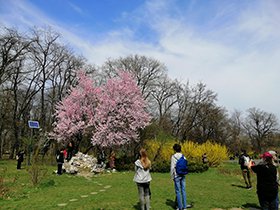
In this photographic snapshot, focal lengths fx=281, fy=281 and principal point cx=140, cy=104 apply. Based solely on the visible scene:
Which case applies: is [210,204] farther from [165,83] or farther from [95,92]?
[165,83]

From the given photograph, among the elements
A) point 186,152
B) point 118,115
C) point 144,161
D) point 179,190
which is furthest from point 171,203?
point 186,152

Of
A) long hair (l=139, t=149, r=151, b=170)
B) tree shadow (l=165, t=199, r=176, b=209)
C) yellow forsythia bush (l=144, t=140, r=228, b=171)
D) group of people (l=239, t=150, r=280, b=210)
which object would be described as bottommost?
tree shadow (l=165, t=199, r=176, b=209)

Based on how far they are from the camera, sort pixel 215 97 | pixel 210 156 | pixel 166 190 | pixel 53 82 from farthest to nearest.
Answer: pixel 215 97
pixel 53 82
pixel 210 156
pixel 166 190

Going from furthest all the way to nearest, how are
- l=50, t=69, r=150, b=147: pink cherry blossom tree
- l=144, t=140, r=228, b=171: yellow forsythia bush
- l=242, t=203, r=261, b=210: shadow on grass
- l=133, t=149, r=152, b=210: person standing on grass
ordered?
l=144, t=140, r=228, b=171: yellow forsythia bush → l=50, t=69, r=150, b=147: pink cherry blossom tree → l=242, t=203, r=261, b=210: shadow on grass → l=133, t=149, r=152, b=210: person standing on grass

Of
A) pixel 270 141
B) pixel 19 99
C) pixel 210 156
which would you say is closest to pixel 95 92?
pixel 210 156

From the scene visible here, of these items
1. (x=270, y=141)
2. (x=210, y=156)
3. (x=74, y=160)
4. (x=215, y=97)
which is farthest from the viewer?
(x=270, y=141)

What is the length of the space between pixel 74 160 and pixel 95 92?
7.34 m

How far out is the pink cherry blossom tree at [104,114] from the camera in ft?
73.1

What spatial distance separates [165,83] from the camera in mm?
45281

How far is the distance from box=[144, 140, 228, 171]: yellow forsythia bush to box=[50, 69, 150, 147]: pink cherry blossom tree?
71.7 inches

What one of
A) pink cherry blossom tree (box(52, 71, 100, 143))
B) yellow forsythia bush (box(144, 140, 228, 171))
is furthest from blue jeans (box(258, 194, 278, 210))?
pink cherry blossom tree (box(52, 71, 100, 143))

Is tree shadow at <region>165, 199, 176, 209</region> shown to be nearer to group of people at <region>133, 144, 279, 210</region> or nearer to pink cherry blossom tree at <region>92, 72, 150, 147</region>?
group of people at <region>133, 144, 279, 210</region>

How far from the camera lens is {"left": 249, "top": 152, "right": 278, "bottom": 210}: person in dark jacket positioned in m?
6.00

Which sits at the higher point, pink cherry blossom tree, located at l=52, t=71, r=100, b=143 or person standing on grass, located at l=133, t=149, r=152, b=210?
pink cherry blossom tree, located at l=52, t=71, r=100, b=143
